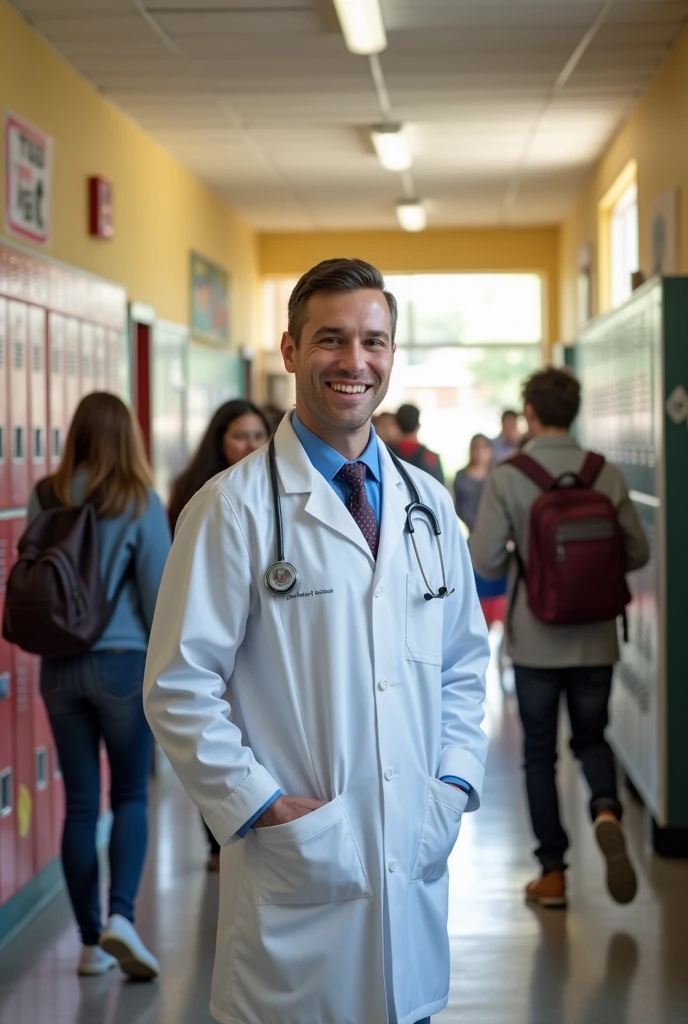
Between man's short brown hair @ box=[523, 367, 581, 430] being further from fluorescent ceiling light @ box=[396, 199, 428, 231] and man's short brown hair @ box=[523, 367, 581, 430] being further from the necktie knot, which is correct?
fluorescent ceiling light @ box=[396, 199, 428, 231]

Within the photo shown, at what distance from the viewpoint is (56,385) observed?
5262 millimetres

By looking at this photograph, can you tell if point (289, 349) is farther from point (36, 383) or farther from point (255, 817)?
point (36, 383)

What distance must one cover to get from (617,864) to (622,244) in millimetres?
5058

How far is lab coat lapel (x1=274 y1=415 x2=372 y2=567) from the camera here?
6.99 feet

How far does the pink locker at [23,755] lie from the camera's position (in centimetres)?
464

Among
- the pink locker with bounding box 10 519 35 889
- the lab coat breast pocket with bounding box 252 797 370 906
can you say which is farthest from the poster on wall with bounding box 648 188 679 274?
the lab coat breast pocket with bounding box 252 797 370 906

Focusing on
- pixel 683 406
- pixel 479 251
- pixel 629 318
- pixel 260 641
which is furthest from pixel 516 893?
pixel 479 251

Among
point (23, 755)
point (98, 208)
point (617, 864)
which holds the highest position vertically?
point (98, 208)

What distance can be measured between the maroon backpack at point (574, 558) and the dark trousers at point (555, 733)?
21 centimetres

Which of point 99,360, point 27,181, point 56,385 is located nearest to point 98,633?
point 56,385

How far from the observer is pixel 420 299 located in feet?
40.7

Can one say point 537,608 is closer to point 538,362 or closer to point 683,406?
point 683,406

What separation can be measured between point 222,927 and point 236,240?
9.14 metres

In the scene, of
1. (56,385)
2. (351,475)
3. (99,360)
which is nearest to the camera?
(351,475)
